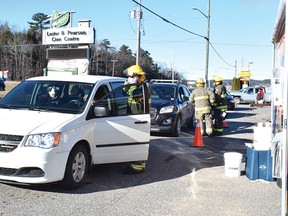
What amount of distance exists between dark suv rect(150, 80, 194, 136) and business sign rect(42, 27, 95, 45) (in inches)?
291

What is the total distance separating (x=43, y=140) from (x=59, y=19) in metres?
17.8

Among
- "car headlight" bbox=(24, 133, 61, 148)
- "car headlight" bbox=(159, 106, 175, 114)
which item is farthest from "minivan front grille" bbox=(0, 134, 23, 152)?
"car headlight" bbox=(159, 106, 175, 114)

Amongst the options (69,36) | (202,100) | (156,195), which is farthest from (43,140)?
(69,36)

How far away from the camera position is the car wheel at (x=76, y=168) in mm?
5512

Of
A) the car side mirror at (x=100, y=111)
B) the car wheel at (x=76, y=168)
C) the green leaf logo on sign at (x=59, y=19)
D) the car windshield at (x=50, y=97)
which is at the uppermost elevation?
the green leaf logo on sign at (x=59, y=19)

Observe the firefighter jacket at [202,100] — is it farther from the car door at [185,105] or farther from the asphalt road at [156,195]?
the asphalt road at [156,195]

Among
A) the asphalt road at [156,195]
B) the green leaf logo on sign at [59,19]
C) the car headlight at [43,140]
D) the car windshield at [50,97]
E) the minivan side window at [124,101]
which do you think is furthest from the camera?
the green leaf logo on sign at [59,19]

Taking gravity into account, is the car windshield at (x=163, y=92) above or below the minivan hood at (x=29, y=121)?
above

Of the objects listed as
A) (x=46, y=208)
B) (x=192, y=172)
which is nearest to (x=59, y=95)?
(x=46, y=208)

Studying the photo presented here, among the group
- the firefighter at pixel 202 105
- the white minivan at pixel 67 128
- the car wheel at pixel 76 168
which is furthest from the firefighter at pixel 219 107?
the car wheel at pixel 76 168

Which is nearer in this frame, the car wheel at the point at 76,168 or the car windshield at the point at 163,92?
the car wheel at the point at 76,168

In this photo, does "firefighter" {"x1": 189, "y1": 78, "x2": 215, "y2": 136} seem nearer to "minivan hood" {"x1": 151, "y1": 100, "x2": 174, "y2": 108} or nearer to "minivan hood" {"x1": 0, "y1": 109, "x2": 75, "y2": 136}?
"minivan hood" {"x1": 151, "y1": 100, "x2": 174, "y2": 108}

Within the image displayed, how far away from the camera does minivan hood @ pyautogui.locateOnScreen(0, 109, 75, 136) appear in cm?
517

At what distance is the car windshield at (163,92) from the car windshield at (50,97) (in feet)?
19.5
